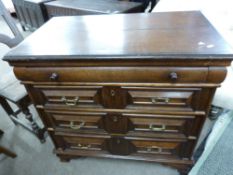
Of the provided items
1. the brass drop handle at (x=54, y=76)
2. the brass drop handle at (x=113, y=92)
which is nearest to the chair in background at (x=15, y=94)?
the brass drop handle at (x=54, y=76)

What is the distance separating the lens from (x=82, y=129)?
110 centimetres

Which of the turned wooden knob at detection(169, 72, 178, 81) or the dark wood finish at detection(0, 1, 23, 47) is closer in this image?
the turned wooden knob at detection(169, 72, 178, 81)

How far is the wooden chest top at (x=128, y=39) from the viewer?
0.72 m

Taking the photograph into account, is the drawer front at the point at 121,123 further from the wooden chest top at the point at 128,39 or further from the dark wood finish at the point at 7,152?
the dark wood finish at the point at 7,152

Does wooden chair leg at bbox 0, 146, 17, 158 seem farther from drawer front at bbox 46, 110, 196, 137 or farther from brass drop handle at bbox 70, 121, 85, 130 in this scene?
brass drop handle at bbox 70, 121, 85, 130

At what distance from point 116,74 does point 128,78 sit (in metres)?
0.05

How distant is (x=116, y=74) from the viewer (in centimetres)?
78

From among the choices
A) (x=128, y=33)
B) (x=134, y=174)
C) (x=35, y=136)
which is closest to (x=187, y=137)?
(x=134, y=174)

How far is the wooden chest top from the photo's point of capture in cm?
72

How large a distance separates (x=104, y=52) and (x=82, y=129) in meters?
0.55

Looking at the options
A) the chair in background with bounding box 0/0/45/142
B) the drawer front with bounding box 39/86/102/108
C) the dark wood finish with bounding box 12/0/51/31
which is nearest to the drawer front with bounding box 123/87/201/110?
the drawer front with bounding box 39/86/102/108

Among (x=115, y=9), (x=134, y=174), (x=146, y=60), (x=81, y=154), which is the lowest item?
(x=134, y=174)

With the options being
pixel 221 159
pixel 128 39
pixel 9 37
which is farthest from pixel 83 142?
pixel 9 37

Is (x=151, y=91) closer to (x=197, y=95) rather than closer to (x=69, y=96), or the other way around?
(x=197, y=95)
